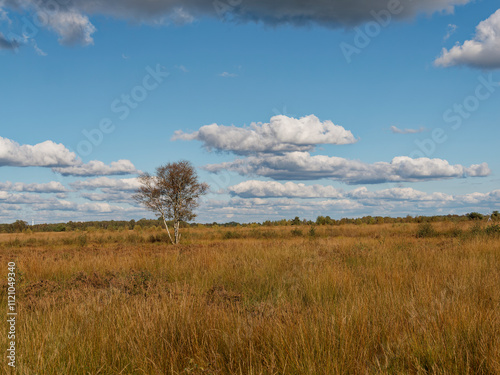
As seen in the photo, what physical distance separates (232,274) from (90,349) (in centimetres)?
507

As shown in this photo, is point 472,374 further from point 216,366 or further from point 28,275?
point 28,275

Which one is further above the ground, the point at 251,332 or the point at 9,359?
the point at 251,332

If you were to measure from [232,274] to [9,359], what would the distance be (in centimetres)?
538

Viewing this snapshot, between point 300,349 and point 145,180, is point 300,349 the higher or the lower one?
the lower one

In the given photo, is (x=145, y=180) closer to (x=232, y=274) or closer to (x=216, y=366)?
(x=232, y=274)

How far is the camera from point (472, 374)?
3.34 meters

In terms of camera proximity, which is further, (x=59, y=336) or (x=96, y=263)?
(x=96, y=263)

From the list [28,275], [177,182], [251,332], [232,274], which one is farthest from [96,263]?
[177,182]

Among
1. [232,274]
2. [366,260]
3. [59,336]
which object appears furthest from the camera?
[366,260]

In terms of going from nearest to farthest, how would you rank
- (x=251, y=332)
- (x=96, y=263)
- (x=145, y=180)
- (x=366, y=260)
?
1. (x=251, y=332)
2. (x=366, y=260)
3. (x=96, y=263)
4. (x=145, y=180)

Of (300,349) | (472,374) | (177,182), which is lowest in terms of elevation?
(472,374)

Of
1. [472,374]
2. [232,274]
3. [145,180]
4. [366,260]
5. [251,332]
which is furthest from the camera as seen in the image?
[145,180]

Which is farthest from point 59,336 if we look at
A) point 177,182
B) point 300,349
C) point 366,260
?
point 177,182

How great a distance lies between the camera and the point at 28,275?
34.2 ft
